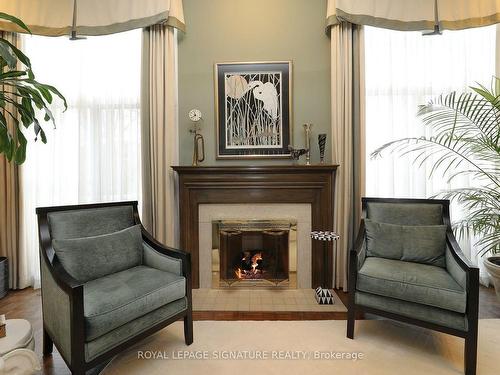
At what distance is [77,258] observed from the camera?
1.87m

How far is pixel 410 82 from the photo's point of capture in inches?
121

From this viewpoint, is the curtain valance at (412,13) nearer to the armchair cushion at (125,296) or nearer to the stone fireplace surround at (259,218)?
the stone fireplace surround at (259,218)

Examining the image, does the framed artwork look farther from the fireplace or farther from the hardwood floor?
the hardwood floor

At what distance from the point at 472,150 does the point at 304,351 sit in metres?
2.39

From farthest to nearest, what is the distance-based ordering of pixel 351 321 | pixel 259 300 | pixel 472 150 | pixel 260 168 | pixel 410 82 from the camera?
pixel 410 82
pixel 260 168
pixel 259 300
pixel 472 150
pixel 351 321

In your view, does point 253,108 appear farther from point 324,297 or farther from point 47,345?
point 47,345

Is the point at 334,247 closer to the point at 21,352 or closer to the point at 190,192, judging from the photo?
the point at 190,192

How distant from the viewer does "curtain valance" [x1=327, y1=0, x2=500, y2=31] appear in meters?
2.86

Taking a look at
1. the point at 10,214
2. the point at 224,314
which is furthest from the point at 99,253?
the point at 10,214

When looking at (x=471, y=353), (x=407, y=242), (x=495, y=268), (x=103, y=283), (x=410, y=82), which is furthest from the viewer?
(x=410, y=82)

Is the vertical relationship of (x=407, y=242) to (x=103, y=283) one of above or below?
above

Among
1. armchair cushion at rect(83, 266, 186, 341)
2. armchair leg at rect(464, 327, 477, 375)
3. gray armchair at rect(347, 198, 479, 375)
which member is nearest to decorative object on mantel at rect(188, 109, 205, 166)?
armchair cushion at rect(83, 266, 186, 341)

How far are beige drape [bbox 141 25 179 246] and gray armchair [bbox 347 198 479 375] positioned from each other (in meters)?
2.01

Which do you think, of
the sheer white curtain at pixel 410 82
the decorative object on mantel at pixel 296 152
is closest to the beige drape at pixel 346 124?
the sheer white curtain at pixel 410 82
